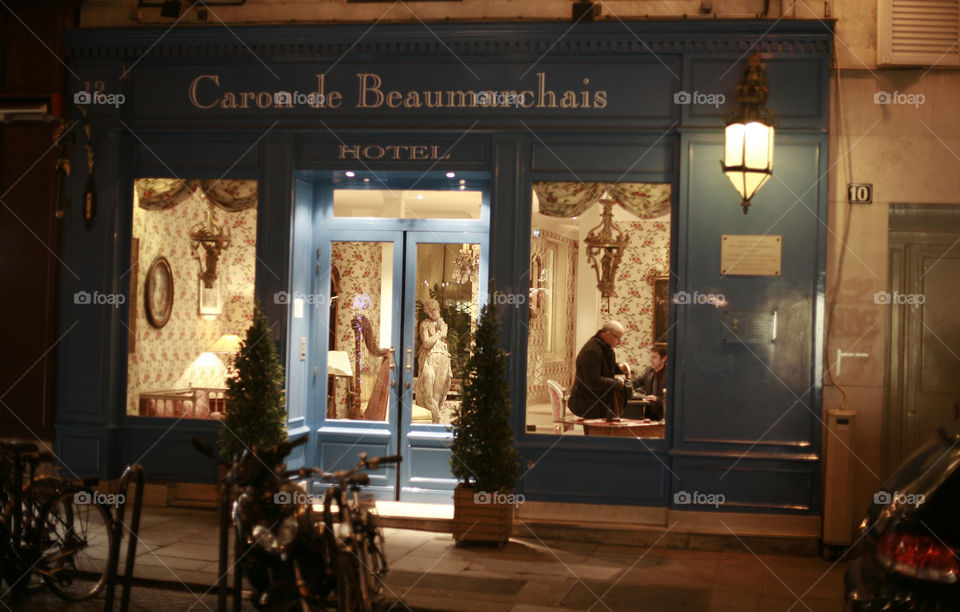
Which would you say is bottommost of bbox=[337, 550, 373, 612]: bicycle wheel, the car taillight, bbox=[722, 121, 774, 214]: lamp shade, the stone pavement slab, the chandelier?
the stone pavement slab

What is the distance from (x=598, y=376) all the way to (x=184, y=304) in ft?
Answer: 14.3

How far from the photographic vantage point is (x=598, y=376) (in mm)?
8656


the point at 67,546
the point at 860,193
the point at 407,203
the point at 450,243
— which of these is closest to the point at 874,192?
the point at 860,193

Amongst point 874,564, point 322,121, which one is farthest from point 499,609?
point 322,121

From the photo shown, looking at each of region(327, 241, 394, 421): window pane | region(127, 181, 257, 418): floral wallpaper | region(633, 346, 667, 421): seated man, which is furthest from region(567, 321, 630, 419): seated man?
region(127, 181, 257, 418): floral wallpaper

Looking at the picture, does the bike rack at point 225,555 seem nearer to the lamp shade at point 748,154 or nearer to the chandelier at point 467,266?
the chandelier at point 467,266

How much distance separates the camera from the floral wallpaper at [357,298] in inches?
379

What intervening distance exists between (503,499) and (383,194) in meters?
3.51

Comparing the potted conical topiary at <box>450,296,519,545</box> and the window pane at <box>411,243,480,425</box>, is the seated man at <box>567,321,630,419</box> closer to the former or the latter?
the potted conical topiary at <box>450,296,519,545</box>

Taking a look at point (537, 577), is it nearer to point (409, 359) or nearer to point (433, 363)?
point (433, 363)

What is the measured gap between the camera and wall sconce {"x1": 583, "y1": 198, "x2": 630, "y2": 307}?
8711mm

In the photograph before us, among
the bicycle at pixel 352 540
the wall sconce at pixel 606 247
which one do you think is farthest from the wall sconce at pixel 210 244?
the bicycle at pixel 352 540

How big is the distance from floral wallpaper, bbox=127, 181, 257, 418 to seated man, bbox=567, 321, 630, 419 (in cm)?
343

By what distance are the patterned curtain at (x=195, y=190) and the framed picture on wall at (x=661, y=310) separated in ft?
13.6
